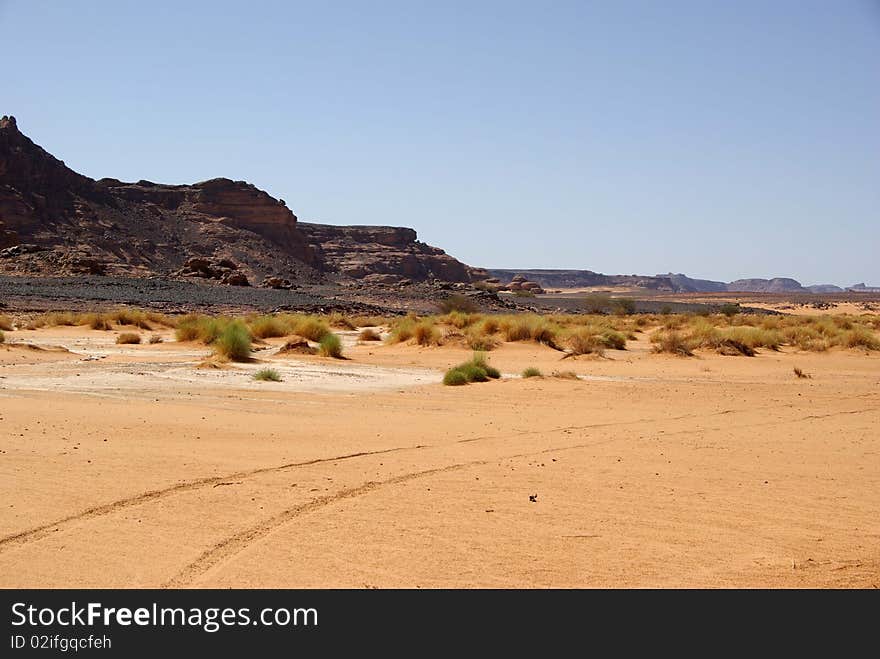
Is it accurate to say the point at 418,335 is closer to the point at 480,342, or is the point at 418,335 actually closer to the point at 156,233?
the point at 480,342

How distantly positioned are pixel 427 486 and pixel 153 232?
106685 millimetres

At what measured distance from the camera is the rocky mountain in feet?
273

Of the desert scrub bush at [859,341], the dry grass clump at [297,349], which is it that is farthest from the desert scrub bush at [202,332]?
the desert scrub bush at [859,341]

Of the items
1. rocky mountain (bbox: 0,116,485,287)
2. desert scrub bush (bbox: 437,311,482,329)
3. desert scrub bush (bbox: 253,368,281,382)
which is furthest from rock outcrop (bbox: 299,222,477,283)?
desert scrub bush (bbox: 253,368,281,382)

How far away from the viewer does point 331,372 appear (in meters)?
20.8

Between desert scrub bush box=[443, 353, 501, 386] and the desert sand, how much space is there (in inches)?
40.0

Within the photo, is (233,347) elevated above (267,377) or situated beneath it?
elevated above

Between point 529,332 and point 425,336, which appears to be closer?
point 425,336

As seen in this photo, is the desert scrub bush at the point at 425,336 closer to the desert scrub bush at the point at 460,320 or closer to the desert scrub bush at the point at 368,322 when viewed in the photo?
the desert scrub bush at the point at 460,320

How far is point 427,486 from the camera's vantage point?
28.8 feet

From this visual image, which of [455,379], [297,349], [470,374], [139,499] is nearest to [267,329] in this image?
[297,349]
